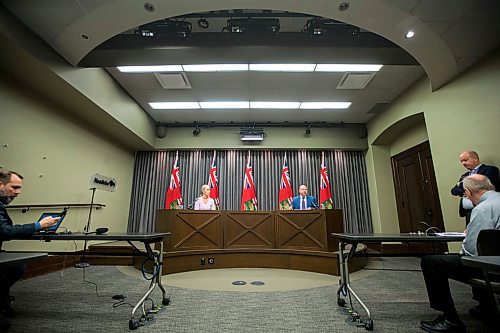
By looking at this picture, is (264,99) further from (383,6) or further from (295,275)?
(295,275)

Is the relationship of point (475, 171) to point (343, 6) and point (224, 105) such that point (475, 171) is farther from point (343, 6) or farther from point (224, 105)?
point (224, 105)

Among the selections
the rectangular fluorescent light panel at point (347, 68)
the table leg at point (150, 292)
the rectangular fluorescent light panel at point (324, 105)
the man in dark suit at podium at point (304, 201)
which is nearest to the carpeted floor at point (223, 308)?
the table leg at point (150, 292)

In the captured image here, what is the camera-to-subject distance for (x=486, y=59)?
333cm

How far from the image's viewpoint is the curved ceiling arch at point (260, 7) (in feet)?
8.99

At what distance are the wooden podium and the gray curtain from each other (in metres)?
2.17

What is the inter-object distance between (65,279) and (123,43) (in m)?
Result: 3.70

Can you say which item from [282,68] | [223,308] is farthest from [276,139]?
[223,308]

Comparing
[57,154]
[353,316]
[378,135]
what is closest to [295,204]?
[378,135]

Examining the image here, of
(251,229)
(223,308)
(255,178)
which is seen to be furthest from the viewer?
(255,178)

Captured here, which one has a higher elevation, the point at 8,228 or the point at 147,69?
the point at 147,69

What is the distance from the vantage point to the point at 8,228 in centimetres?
177

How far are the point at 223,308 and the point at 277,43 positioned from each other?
11.9 feet

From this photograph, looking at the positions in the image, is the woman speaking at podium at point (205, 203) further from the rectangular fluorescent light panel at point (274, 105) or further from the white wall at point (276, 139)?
the rectangular fluorescent light panel at point (274, 105)

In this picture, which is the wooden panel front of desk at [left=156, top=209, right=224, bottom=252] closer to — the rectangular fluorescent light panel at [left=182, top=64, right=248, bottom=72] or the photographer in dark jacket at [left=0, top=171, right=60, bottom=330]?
the photographer in dark jacket at [left=0, top=171, right=60, bottom=330]
